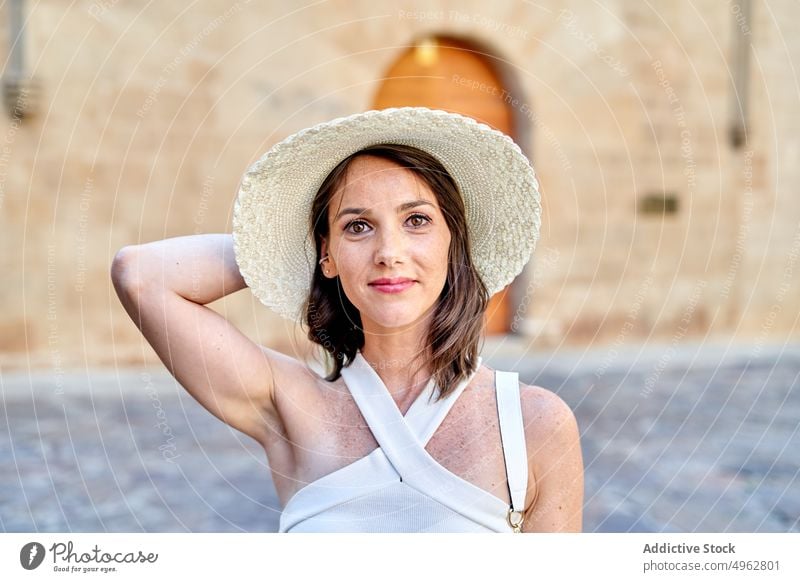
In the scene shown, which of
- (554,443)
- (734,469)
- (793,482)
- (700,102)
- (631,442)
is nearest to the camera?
(554,443)

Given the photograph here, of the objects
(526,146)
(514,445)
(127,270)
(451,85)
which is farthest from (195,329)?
(526,146)

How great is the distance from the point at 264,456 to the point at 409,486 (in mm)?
2577

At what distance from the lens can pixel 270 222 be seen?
133 cm

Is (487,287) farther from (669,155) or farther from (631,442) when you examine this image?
(669,155)

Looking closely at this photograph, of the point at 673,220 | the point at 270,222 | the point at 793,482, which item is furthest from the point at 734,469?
the point at 270,222

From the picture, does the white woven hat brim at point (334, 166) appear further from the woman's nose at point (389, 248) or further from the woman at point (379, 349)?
the woman's nose at point (389, 248)

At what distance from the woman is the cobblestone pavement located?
5.52 ft

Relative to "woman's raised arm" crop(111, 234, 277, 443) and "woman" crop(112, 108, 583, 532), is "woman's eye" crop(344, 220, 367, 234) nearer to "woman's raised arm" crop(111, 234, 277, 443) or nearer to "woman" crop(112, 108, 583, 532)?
"woman" crop(112, 108, 583, 532)

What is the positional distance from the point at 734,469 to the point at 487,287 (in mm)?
2619

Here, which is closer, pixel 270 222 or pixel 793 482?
pixel 270 222

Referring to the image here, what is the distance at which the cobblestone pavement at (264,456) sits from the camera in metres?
3.01
